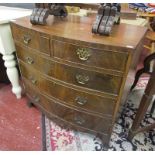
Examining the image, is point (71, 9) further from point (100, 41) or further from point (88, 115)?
point (88, 115)

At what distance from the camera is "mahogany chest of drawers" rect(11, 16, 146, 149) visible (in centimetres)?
85

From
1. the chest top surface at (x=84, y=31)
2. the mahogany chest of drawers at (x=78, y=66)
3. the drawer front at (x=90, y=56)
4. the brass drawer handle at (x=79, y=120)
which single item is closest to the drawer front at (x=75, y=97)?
the mahogany chest of drawers at (x=78, y=66)

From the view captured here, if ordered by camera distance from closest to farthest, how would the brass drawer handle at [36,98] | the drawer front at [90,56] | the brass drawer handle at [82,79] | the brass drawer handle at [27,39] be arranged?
→ the drawer front at [90,56] → the brass drawer handle at [82,79] → the brass drawer handle at [27,39] → the brass drawer handle at [36,98]

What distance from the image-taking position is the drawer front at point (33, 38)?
0.99 meters

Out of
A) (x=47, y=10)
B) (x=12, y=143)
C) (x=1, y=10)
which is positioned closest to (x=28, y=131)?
(x=12, y=143)

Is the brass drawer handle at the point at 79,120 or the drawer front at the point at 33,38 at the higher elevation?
the drawer front at the point at 33,38

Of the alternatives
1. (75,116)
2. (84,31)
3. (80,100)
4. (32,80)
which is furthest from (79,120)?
(84,31)

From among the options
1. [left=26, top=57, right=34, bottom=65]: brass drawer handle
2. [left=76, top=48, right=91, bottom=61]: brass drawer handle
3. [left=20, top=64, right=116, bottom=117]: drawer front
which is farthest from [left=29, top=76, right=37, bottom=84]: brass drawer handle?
[left=76, top=48, right=91, bottom=61]: brass drawer handle

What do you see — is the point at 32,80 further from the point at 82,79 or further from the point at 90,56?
the point at 90,56

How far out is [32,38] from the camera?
106 cm

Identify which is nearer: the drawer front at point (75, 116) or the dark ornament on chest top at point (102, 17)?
the dark ornament on chest top at point (102, 17)

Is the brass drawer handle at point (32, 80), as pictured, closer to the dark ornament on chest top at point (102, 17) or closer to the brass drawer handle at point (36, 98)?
the brass drawer handle at point (36, 98)

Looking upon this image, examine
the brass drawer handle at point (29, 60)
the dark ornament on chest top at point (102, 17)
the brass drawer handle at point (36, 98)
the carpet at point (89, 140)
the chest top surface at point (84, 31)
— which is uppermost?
the dark ornament on chest top at point (102, 17)

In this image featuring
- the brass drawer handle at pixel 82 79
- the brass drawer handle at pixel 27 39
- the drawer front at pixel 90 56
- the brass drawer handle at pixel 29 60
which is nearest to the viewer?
the drawer front at pixel 90 56
